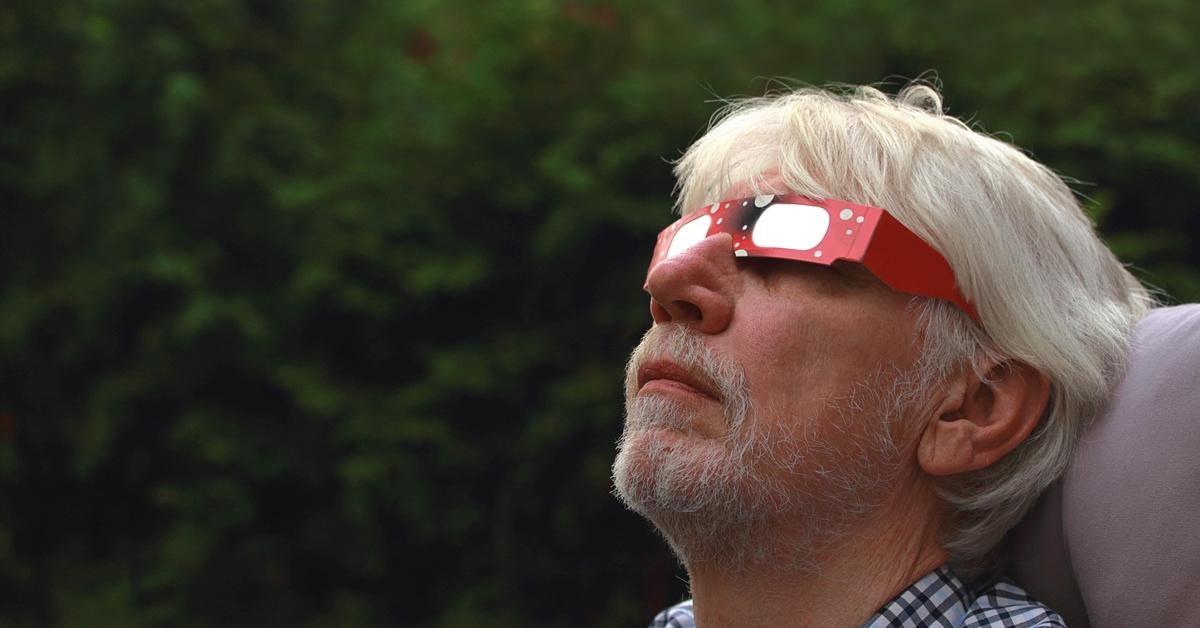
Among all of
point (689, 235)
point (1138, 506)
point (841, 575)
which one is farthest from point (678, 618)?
point (1138, 506)

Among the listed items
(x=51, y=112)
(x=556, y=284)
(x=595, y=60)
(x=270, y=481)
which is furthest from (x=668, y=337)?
(x=51, y=112)

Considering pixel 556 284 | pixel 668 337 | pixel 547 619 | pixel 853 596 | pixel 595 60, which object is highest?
pixel 595 60

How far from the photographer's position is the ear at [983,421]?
194 cm

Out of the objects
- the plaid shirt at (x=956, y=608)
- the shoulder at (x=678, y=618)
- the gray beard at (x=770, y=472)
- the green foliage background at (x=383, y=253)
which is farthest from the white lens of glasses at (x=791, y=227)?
the green foliage background at (x=383, y=253)

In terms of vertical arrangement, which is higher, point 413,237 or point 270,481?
point 413,237

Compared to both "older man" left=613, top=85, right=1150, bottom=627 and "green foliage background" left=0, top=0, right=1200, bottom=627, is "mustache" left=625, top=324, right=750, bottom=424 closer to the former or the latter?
"older man" left=613, top=85, right=1150, bottom=627

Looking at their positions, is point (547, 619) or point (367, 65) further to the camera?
point (367, 65)

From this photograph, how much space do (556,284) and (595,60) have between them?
940mm

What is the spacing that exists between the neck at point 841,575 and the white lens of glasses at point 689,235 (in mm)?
550

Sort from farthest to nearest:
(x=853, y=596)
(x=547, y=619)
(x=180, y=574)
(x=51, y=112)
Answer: (x=51, y=112)
(x=180, y=574)
(x=547, y=619)
(x=853, y=596)

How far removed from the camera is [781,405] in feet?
6.24

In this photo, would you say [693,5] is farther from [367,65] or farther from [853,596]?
[853,596]

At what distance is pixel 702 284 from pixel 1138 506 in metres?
0.79

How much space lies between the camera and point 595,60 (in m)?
4.55
